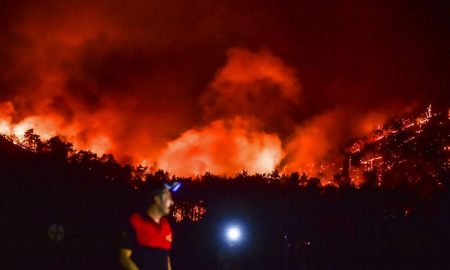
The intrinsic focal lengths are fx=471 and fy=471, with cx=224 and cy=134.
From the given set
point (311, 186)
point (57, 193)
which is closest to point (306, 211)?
point (311, 186)

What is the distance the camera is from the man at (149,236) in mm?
3975

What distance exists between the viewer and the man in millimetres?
3975

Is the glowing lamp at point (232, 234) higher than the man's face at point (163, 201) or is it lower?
higher

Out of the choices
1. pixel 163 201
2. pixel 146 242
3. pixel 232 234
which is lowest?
pixel 146 242

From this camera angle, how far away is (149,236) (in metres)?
4.17

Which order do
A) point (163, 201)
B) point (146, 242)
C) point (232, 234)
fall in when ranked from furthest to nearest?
point (232, 234) < point (163, 201) < point (146, 242)

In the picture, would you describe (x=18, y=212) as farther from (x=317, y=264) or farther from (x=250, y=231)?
(x=317, y=264)

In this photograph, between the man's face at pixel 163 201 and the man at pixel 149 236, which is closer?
the man at pixel 149 236

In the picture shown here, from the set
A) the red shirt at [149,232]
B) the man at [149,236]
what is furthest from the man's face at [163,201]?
the red shirt at [149,232]

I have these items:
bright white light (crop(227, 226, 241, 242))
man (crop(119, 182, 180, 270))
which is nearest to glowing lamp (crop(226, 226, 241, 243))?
bright white light (crop(227, 226, 241, 242))

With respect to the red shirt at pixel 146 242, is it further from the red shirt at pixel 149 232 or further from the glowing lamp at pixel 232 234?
the glowing lamp at pixel 232 234

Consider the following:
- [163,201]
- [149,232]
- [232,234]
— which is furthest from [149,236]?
[232,234]

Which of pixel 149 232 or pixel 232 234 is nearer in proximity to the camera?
pixel 149 232

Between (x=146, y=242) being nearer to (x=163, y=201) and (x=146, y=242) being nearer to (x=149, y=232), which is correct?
(x=149, y=232)
